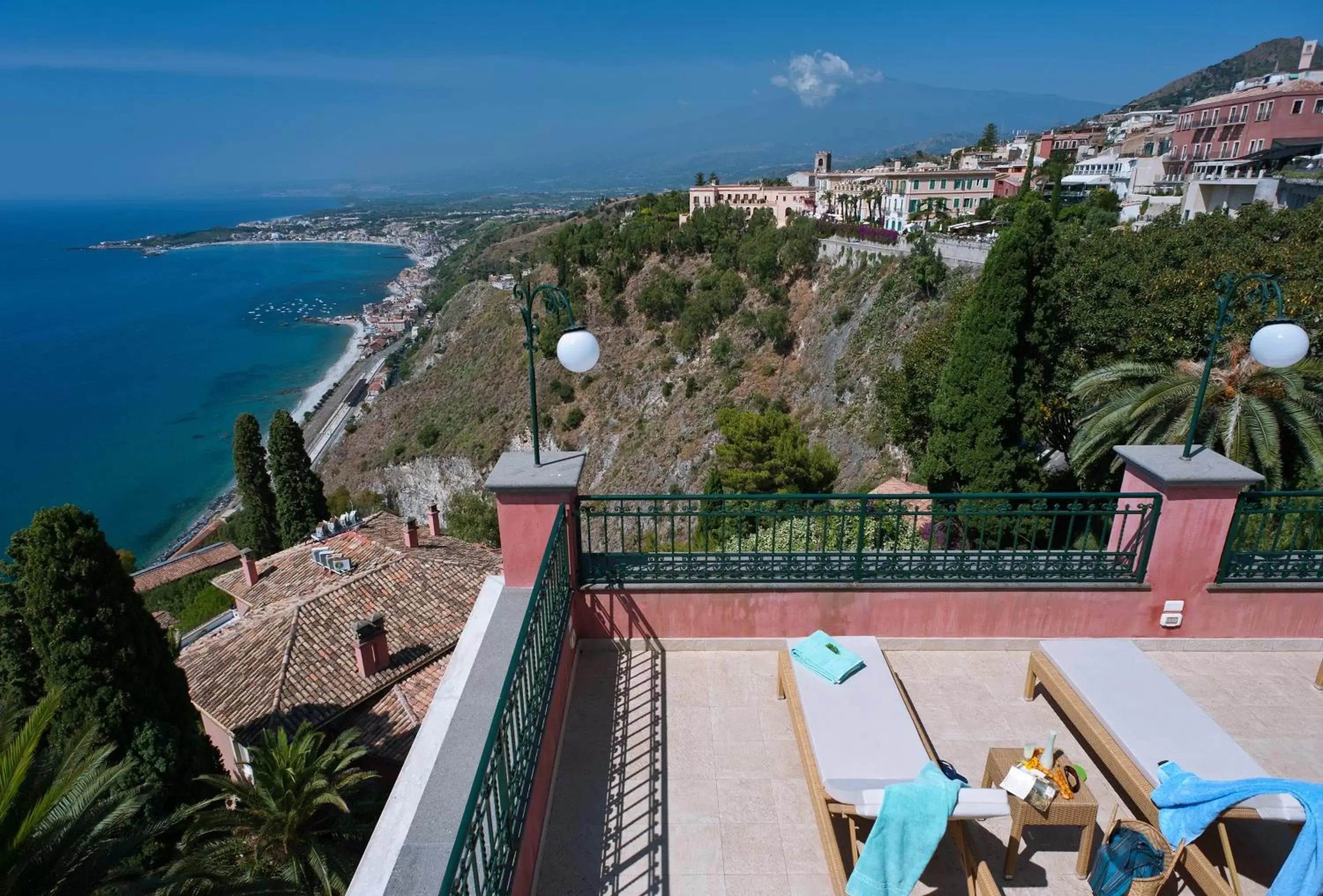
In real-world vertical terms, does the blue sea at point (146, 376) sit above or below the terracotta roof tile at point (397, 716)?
below

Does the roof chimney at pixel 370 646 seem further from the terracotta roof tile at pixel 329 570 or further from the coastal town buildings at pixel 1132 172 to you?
the coastal town buildings at pixel 1132 172

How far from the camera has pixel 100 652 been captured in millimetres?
10680

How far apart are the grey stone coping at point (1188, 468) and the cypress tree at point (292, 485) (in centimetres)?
2644

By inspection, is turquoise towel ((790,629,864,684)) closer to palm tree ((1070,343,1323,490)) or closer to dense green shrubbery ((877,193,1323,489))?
palm tree ((1070,343,1323,490))

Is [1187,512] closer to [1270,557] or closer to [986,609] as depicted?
[1270,557]

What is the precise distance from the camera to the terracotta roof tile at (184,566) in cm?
3500

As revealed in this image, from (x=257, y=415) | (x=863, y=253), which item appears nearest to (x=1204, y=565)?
(x=863, y=253)

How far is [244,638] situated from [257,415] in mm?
73477

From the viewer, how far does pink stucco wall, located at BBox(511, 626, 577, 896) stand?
3.20 meters

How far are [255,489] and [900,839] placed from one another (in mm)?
29451

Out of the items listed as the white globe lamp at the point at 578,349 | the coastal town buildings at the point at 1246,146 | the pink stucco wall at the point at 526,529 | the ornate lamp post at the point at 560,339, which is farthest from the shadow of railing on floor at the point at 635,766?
the coastal town buildings at the point at 1246,146

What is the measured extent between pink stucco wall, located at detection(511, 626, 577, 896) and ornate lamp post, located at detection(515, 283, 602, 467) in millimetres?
1403

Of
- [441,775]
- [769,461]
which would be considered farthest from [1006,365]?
[441,775]

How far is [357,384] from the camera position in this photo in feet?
285
